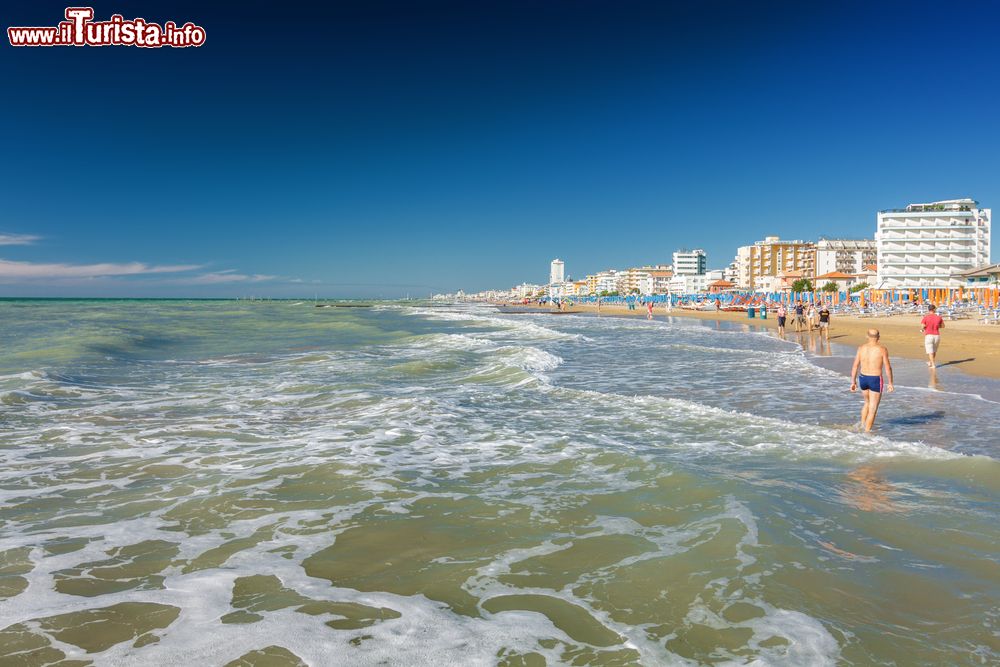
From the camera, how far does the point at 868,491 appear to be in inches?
223

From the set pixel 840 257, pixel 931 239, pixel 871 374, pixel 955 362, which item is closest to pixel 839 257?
pixel 840 257

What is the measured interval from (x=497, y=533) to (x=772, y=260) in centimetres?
17788

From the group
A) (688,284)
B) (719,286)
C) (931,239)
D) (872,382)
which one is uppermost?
(931,239)

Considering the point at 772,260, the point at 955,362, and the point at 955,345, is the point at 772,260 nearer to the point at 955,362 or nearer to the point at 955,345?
the point at 955,345

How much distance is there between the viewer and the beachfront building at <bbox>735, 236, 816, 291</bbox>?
153500mm

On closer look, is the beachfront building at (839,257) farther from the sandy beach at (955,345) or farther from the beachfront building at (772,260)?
the sandy beach at (955,345)

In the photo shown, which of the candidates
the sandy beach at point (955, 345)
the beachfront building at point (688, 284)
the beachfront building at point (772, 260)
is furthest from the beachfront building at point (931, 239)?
the sandy beach at point (955, 345)

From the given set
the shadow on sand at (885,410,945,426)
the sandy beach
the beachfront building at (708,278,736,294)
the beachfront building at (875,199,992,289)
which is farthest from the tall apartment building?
the shadow on sand at (885,410,945,426)

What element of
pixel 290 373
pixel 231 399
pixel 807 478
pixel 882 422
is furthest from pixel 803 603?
pixel 290 373

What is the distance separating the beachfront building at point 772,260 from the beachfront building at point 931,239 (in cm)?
4918

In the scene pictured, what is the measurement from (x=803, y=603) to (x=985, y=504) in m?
3.14

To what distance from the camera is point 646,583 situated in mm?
3877

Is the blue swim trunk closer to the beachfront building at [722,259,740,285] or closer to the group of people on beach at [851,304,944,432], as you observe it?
the group of people on beach at [851,304,944,432]

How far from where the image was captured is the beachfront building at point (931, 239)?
97500mm
